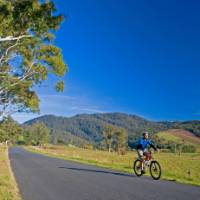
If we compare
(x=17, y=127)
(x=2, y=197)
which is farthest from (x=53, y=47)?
(x=17, y=127)

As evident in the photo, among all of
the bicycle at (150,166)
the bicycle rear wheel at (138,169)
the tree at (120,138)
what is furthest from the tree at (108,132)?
the bicycle at (150,166)

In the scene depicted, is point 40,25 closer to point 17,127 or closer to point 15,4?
point 15,4

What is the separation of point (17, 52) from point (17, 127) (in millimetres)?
69013

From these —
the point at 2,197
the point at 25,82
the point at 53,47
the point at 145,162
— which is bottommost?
the point at 2,197

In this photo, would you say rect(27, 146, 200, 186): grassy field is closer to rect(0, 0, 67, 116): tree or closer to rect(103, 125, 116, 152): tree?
rect(0, 0, 67, 116): tree

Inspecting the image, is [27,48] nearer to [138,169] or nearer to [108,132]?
[138,169]

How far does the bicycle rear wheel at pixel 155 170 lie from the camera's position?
17.1 meters

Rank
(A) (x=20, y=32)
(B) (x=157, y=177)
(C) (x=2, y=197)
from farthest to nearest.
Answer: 1. (A) (x=20, y=32)
2. (B) (x=157, y=177)
3. (C) (x=2, y=197)

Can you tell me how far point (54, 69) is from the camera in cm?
3030

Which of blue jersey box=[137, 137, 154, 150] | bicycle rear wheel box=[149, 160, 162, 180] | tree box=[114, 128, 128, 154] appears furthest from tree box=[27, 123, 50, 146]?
bicycle rear wheel box=[149, 160, 162, 180]

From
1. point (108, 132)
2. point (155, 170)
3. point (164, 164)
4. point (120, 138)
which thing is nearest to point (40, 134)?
point (108, 132)

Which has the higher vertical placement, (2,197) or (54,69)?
(54,69)

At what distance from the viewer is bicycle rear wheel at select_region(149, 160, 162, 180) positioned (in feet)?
56.2

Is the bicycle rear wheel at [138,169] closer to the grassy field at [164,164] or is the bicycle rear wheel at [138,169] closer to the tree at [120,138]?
the grassy field at [164,164]
